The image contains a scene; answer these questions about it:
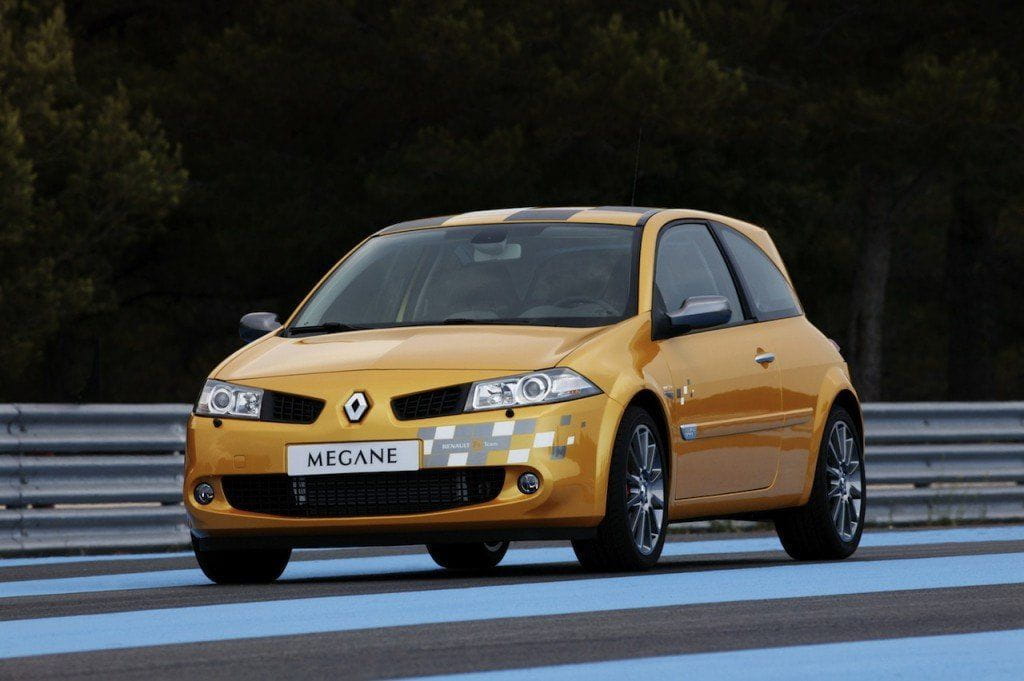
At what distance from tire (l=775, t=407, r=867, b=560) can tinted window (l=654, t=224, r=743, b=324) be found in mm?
917

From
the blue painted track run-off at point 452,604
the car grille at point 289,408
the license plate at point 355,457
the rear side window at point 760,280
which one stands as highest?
the rear side window at point 760,280

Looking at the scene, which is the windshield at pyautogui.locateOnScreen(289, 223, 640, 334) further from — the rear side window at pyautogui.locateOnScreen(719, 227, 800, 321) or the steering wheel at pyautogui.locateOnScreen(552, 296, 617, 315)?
the rear side window at pyautogui.locateOnScreen(719, 227, 800, 321)

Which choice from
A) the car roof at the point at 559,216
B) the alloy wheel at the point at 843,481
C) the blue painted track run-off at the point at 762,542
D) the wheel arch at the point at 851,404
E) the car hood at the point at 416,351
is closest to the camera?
the car hood at the point at 416,351

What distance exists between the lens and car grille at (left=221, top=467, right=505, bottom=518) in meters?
8.65

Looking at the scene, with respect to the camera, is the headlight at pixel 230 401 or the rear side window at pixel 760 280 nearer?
the headlight at pixel 230 401


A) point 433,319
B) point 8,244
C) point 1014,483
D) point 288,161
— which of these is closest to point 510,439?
point 433,319

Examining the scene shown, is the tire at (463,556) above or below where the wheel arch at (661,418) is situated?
below

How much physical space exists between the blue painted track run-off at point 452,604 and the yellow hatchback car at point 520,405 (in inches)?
17.1

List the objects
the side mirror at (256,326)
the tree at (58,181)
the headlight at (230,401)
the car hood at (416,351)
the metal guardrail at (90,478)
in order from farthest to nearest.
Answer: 1. the tree at (58,181)
2. the metal guardrail at (90,478)
3. the side mirror at (256,326)
4. the headlight at (230,401)
5. the car hood at (416,351)

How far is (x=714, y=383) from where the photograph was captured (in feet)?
32.1

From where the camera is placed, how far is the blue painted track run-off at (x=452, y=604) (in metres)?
6.91

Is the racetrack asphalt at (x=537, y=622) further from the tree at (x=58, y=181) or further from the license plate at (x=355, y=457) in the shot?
the tree at (x=58, y=181)

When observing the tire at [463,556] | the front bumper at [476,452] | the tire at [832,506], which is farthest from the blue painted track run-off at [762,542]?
the front bumper at [476,452]

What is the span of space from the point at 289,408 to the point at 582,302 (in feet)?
4.73
